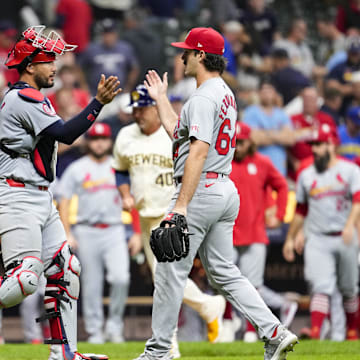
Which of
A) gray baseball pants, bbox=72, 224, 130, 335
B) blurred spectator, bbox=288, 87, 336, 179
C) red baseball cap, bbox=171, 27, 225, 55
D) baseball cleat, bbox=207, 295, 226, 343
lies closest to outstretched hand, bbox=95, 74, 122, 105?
red baseball cap, bbox=171, 27, 225, 55

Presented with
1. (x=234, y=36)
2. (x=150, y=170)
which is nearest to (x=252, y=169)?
(x=150, y=170)

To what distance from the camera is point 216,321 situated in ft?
30.5

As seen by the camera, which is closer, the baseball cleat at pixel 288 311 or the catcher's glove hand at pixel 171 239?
the catcher's glove hand at pixel 171 239

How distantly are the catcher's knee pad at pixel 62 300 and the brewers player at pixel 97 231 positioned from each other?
15.0ft

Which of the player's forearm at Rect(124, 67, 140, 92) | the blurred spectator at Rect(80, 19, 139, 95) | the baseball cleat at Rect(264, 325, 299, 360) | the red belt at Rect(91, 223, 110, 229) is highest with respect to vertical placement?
the blurred spectator at Rect(80, 19, 139, 95)

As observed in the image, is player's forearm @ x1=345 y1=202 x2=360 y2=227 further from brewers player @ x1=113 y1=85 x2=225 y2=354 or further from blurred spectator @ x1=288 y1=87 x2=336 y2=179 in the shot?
blurred spectator @ x1=288 y1=87 x2=336 y2=179

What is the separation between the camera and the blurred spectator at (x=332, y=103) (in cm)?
1471

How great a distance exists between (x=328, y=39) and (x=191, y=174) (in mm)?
12824

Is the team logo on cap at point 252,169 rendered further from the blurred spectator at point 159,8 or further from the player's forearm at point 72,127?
the blurred spectator at point 159,8

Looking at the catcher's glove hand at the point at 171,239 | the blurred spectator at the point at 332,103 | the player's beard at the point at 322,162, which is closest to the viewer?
the catcher's glove hand at the point at 171,239

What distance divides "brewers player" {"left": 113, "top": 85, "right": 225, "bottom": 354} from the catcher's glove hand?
8.26ft

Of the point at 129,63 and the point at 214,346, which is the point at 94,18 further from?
the point at 214,346

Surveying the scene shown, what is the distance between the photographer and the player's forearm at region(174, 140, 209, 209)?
6203 mm

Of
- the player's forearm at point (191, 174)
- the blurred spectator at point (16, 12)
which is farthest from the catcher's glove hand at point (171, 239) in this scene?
the blurred spectator at point (16, 12)
